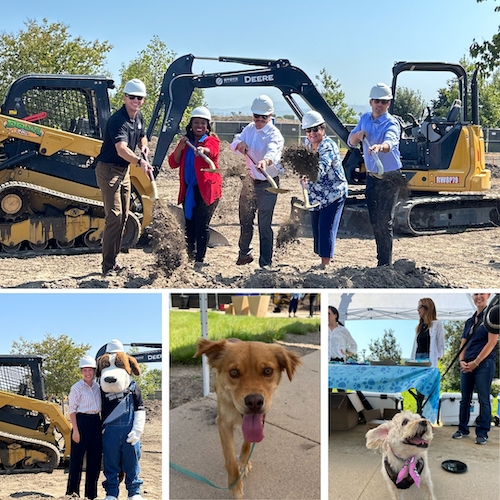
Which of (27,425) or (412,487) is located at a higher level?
(412,487)

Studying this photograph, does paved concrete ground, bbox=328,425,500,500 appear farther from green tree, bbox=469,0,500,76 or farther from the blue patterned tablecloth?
green tree, bbox=469,0,500,76

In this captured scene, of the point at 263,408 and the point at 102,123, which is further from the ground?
the point at 102,123

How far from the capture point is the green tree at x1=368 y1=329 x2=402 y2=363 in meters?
4.43

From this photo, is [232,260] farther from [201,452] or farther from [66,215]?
[201,452]

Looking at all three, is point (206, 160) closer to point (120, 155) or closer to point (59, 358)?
point (120, 155)

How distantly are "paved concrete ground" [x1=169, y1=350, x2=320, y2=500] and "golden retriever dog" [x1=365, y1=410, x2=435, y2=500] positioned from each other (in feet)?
1.35

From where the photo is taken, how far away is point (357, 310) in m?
4.30

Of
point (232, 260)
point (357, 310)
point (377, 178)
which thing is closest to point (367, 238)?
point (232, 260)

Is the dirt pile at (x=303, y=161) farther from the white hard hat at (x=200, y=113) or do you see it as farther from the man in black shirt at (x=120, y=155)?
the man in black shirt at (x=120, y=155)

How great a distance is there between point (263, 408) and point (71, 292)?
1.55 meters

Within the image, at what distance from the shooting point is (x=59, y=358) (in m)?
5.49

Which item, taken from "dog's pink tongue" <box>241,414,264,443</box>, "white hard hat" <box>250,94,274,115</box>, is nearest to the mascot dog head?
"dog's pink tongue" <box>241,414,264,443</box>

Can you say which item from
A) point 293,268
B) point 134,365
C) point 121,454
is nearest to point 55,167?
point 293,268

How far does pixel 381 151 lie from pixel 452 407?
265cm
